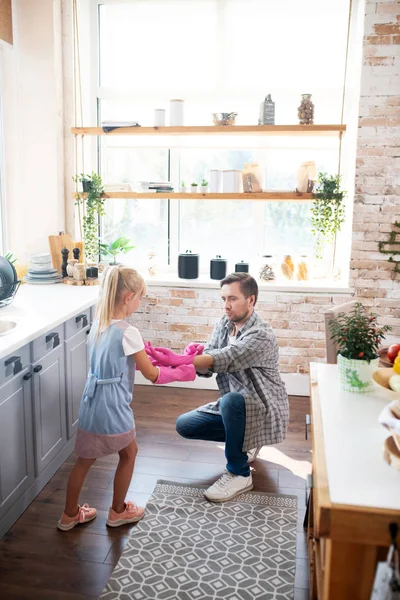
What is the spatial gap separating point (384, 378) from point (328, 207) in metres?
2.25

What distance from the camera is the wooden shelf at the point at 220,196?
160 inches

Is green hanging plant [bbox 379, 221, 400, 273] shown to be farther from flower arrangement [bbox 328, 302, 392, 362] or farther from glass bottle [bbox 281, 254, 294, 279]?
flower arrangement [bbox 328, 302, 392, 362]

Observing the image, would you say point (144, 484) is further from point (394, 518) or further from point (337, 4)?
point (337, 4)

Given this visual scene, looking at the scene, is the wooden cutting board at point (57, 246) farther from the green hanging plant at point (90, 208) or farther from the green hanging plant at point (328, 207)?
the green hanging plant at point (328, 207)

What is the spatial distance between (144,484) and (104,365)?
857mm

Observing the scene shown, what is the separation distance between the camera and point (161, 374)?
8.16 ft

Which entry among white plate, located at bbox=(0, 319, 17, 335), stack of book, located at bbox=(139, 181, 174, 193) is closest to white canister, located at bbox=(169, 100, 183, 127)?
stack of book, located at bbox=(139, 181, 174, 193)

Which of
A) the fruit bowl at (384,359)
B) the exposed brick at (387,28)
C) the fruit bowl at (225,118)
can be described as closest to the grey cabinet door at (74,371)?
the fruit bowl at (384,359)

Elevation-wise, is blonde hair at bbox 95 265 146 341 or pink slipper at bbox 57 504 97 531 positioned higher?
blonde hair at bbox 95 265 146 341

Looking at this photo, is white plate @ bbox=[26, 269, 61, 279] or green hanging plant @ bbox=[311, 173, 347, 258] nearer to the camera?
white plate @ bbox=[26, 269, 61, 279]

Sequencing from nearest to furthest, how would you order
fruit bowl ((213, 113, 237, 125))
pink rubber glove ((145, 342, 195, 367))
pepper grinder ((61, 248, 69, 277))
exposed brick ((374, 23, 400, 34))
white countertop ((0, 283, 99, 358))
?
white countertop ((0, 283, 99, 358)), pink rubber glove ((145, 342, 195, 367)), exposed brick ((374, 23, 400, 34)), pepper grinder ((61, 248, 69, 277)), fruit bowl ((213, 113, 237, 125))

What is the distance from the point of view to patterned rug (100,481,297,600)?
6.88ft

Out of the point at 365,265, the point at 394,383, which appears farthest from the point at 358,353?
the point at 365,265

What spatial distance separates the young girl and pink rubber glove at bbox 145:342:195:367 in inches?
4.8
